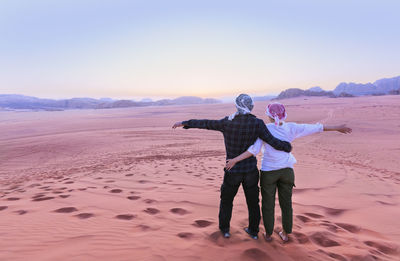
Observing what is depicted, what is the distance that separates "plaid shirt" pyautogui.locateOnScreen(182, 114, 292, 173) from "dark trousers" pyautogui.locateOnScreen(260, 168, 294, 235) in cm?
23

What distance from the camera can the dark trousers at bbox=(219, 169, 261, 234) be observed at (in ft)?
9.04

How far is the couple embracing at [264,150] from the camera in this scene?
8.47 feet

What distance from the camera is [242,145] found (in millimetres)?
2662

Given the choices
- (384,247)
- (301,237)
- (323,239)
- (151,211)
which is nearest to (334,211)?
(384,247)

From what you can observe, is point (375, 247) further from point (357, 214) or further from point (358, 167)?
point (358, 167)

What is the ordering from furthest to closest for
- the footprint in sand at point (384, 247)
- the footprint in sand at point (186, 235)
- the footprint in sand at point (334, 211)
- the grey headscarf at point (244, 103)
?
1. the footprint in sand at point (334, 211)
2. the footprint in sand at point (186, 235)
3. the footprint in sand at point (384, 247)
4. the grey headscarf at point (244, 103)

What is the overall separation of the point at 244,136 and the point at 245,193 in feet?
2.54

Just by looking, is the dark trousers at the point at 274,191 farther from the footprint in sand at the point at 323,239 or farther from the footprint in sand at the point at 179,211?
the footprint in sand at the point at 179,211

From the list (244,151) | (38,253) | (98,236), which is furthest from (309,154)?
(38,253)

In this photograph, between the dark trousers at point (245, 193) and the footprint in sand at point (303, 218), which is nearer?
the dark trousers at point (245, 193)

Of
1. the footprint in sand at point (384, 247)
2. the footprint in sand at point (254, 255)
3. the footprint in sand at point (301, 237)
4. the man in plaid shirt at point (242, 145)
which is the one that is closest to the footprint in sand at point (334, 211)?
the footprint in sand at point (384, 247)

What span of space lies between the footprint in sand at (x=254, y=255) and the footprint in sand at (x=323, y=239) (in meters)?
0.88

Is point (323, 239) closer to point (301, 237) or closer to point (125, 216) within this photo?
point (301, 237)

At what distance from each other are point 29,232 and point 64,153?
31.9 ft
